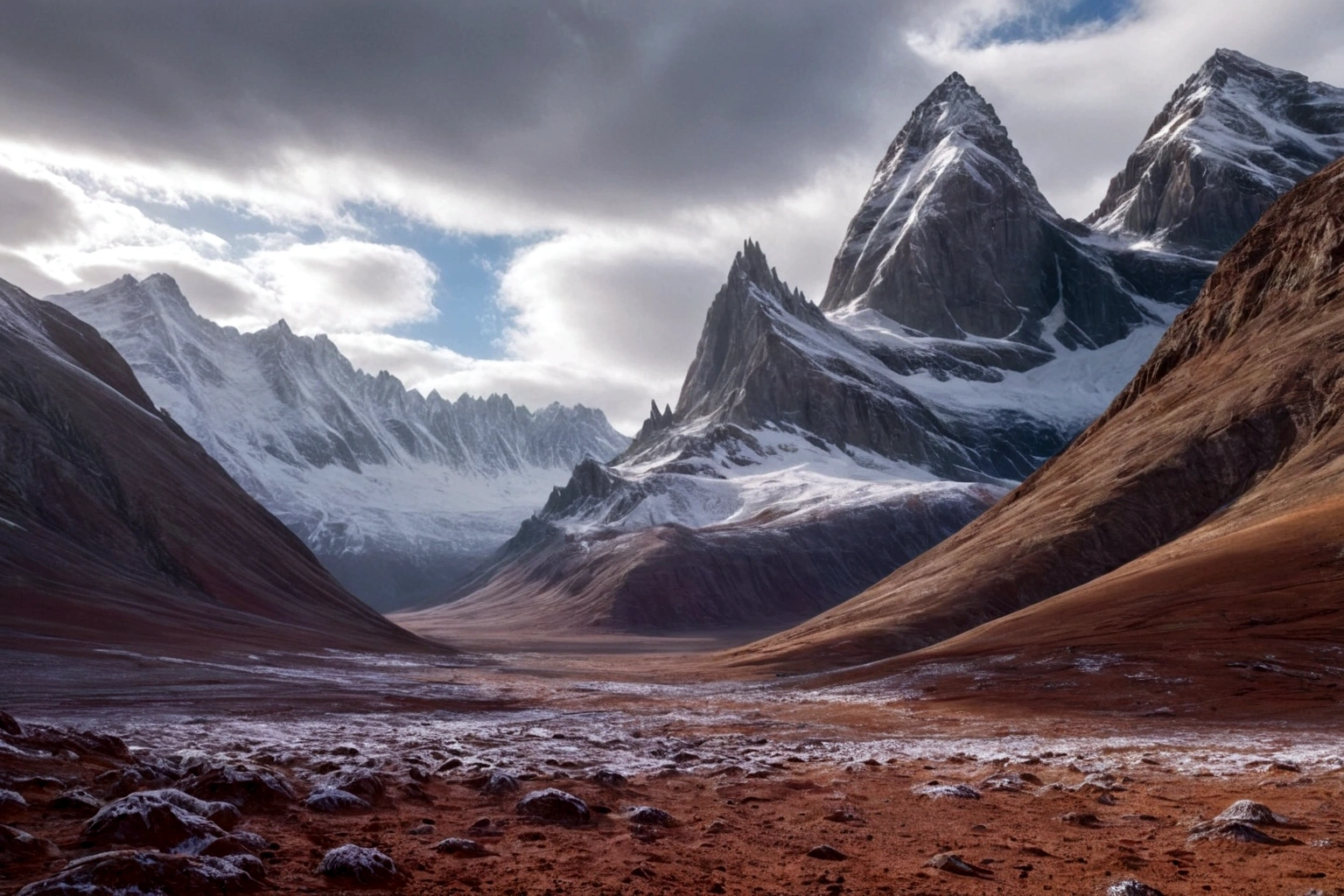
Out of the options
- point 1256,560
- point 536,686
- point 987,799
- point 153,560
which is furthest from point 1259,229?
point 153,560

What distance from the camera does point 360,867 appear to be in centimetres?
1360

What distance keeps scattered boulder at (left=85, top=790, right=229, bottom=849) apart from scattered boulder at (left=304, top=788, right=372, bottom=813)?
378cm

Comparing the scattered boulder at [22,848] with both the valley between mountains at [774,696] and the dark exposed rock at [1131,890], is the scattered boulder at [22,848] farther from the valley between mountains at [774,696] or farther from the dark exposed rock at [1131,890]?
the dark exposed rock at [1131,890]

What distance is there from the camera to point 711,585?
197m

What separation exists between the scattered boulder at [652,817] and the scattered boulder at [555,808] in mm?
915

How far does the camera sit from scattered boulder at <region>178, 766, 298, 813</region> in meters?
18.1

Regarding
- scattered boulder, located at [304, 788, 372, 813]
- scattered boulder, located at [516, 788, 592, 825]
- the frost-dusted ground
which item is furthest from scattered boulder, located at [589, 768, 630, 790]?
scattered boulder, located at [304, 788, 372, 813]

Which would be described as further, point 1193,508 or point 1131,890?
point 1193,508

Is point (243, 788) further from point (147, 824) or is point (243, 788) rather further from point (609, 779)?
point (609, 779)

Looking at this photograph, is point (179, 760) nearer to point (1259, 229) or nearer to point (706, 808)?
point (706, 808)

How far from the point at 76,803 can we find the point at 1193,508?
72.3m

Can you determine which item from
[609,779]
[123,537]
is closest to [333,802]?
[609,779]

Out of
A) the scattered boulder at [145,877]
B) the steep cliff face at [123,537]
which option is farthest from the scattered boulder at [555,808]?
the steep cliff face at [123,537]

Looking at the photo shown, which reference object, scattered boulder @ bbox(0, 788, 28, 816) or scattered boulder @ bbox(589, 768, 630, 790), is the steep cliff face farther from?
scattered boulder @ bbox(589, 768, 630, 790)
